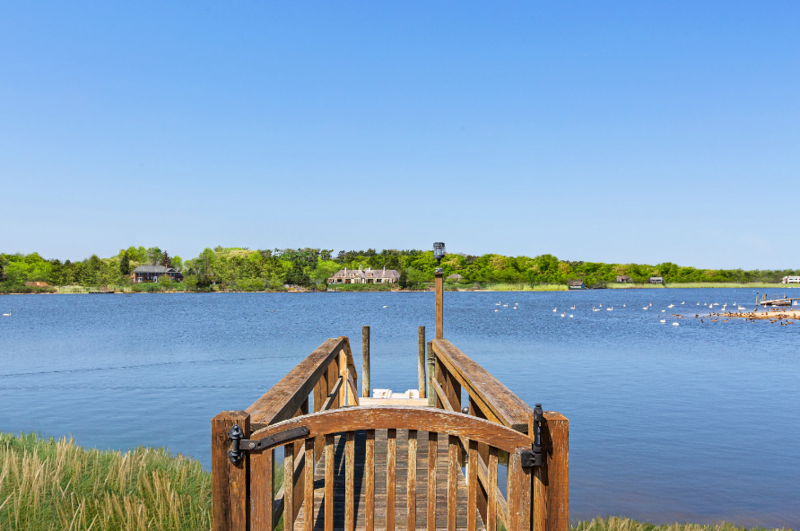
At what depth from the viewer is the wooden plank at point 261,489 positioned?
108 inches

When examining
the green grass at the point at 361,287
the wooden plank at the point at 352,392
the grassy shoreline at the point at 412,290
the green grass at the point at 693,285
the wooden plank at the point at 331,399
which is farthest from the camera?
the green grass at the point at 693,285

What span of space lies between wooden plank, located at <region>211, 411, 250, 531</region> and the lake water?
626 centimetres

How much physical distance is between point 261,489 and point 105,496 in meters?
3.58

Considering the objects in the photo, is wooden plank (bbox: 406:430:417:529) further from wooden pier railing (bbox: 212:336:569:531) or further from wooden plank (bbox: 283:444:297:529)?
wooden plank (bbox: 283:444:297:529)

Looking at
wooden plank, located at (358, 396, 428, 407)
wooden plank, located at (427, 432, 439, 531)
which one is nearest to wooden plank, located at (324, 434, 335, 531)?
wooden plank, located at (427, 432, 439, 531)

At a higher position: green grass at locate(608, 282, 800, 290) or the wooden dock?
the wooden dock

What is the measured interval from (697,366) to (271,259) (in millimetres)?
125289

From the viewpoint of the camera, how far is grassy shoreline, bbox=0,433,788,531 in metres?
4.95

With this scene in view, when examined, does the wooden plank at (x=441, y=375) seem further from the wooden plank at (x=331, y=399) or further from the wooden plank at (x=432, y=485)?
the wooden plank at (x=432, y=485)

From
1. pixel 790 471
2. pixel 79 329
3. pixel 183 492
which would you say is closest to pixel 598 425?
pixel 790 471

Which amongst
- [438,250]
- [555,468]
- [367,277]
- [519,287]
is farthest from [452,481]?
[519,287]

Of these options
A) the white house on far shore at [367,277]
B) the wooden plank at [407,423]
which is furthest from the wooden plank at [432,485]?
the white house on far shore at [367,277]

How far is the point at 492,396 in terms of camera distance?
3590 mm

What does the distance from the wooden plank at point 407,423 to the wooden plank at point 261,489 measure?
0.12m
